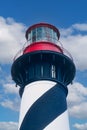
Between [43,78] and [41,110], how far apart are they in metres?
2.63

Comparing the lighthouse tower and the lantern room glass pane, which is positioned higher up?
the lantern room glass pane

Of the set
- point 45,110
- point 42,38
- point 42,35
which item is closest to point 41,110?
point 45,110

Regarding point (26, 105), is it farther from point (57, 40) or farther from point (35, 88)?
point (57, 40)

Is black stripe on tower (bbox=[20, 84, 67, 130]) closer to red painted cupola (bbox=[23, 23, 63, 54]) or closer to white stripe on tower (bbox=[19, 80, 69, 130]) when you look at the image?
white stripe on tower (bbox=[19, 80, 69, 130])

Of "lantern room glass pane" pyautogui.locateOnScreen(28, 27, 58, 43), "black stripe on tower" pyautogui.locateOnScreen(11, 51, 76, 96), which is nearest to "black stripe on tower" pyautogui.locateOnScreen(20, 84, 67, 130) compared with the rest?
"black stripe on tower" pyautogui.locateOnScreen(11, 51, 76, 96)

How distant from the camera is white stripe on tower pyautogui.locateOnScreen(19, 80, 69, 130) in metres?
20.6

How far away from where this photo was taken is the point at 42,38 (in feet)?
81.0

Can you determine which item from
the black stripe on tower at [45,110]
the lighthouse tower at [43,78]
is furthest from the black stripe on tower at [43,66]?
the black stripe on tower at [45,110]

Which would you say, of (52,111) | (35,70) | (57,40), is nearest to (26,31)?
(57,40)

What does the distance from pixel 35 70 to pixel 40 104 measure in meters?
3.10

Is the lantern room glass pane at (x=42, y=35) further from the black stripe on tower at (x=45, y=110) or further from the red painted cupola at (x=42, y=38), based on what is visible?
the black stripe on tower at (x=45, y=110)

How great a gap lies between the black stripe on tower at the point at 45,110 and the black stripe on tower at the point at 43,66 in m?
1.23

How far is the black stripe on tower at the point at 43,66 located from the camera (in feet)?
74.7

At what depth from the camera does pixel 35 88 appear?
21.9 meters
